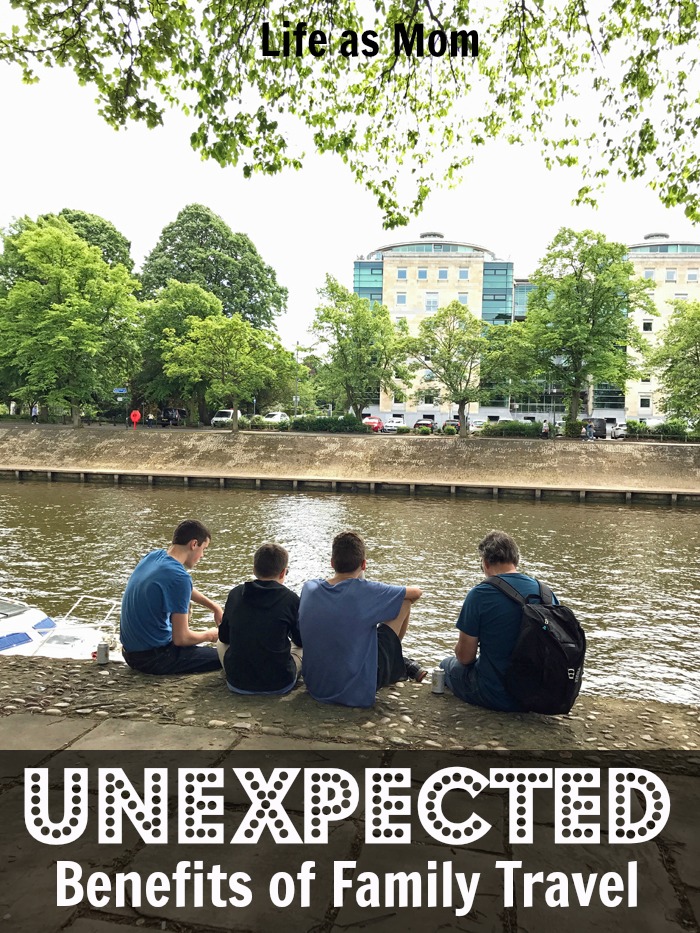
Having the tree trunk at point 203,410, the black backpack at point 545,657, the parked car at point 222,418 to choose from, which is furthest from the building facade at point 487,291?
the black backpack at point 545,657

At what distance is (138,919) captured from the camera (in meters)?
2.44

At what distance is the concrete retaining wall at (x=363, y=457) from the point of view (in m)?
37.9

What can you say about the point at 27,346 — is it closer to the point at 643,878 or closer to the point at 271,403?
the point at 271,403

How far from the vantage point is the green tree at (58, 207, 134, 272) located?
186 feet

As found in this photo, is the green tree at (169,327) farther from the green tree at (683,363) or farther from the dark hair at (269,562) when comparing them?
the dark hair at (269,562)

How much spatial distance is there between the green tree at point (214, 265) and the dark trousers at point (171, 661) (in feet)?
178

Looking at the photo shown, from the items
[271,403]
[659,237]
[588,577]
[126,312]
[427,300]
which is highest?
[659,237]

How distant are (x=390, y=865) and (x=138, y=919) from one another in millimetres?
1063

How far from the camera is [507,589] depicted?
14.8 feet

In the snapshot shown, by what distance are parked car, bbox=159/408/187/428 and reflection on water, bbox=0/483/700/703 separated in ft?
70.1

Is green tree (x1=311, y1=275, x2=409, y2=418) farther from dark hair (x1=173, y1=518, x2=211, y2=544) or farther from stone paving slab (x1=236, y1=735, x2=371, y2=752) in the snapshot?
stone paving slab (x1=236, y1=735, x2=371, y2=752)

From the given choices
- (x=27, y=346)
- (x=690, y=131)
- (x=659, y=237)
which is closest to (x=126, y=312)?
(x=27, y=346)

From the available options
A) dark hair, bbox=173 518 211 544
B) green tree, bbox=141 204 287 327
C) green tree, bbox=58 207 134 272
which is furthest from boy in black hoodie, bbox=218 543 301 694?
green tree, bbox=58 207 134 272

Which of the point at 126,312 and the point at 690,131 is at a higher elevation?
the point at 126,312
